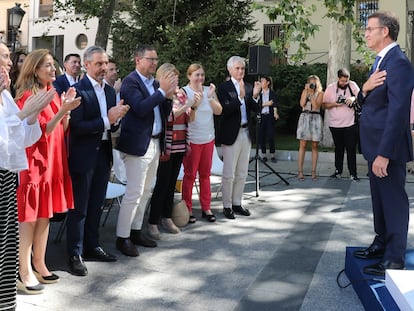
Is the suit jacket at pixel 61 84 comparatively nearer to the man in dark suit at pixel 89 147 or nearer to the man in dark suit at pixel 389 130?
the man in dark suit at pixel 89 147

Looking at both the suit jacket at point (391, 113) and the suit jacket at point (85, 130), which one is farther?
the suit jacket at point (85, 130)

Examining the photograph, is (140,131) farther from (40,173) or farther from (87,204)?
(40,173)

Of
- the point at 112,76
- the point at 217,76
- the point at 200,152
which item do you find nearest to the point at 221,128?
the point at 200,152

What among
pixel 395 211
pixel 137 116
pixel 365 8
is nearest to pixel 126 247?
pixel 137 116

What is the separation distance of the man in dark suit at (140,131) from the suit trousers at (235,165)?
134 cm

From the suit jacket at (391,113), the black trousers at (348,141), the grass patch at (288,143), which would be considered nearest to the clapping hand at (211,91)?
the suit jacket at (391,113)

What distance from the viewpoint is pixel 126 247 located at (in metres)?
4.57

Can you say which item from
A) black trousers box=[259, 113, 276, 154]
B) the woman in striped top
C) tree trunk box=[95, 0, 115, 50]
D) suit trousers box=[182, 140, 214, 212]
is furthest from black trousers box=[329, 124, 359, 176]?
tree trunk box=[95, 0, 115, 50]

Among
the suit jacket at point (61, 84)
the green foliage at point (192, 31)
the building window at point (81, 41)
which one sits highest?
the building window at point (81, 41)

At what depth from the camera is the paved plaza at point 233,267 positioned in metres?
3.55

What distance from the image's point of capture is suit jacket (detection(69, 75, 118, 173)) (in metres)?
3.96

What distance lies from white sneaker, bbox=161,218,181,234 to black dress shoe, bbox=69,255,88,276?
1402 millimetres

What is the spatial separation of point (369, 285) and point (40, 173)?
8.09 feet

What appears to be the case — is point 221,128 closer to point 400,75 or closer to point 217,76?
point 400,75
